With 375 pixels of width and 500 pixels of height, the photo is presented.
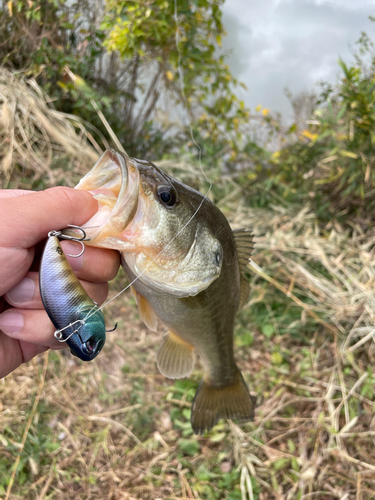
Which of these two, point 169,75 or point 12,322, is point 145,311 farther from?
point 169,75

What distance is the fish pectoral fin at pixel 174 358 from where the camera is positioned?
132 centimetres

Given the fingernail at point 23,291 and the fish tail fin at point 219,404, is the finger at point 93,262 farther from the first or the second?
the fish tail fin at point 219,404

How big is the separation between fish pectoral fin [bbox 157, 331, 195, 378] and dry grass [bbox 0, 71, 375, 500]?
114 cm

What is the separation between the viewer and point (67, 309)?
2.41 feet

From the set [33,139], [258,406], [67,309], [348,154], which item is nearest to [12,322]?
[67,309]

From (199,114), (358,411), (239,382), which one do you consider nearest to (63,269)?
(239,382)

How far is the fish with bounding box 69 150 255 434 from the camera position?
0.84m

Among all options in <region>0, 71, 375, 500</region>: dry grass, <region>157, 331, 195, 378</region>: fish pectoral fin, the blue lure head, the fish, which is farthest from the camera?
<region>0, 71, 375, 500</region>: dry grass

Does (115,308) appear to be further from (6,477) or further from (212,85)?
(212,85)

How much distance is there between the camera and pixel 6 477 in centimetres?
189

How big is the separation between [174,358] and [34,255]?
0.75 metres

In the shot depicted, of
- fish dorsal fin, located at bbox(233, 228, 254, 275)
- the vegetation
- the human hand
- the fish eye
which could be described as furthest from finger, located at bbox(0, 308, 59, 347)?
the vegetation

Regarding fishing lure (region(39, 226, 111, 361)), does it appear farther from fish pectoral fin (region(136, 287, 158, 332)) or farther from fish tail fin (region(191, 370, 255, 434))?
fish tail fin (region(191, 370, 255, 434))

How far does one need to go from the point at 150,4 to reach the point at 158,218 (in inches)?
108
